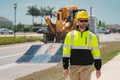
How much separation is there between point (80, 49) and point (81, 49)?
0.7 inches

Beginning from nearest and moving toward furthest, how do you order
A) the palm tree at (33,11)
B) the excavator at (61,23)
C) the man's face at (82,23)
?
the man's face at (82,23) < the excavator at (61,23) < the palm tree at (33,11)

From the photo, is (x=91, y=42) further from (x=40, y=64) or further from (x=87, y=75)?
(x=40, y=64)

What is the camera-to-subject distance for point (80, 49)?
7.84 metres

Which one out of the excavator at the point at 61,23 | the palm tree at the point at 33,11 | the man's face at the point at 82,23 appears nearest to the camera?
the man's face at the point at 82,23

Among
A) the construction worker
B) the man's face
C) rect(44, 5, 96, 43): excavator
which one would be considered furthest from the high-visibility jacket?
rect(44, 5, 96, 43): excavator

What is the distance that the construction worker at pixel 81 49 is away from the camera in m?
7.81

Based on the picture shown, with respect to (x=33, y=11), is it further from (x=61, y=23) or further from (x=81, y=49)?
(x=81, y=49)

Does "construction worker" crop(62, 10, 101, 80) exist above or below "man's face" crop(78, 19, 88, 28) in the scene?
below

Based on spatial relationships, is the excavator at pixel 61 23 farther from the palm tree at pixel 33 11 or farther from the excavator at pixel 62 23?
the palm tree at pixel 33 11

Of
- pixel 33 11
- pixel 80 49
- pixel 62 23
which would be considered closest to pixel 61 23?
pixel 62 23

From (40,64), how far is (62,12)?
597 inches

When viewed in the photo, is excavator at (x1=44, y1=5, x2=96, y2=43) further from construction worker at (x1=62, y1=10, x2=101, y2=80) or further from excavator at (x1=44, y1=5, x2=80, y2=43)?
construction worker at (x1=62, y1=10, x2=101, y2=80)

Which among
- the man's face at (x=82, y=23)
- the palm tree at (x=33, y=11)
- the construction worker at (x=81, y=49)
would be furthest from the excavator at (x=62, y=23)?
the palm tree at (x=33, y=11)

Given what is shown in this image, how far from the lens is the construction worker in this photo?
781 cm
